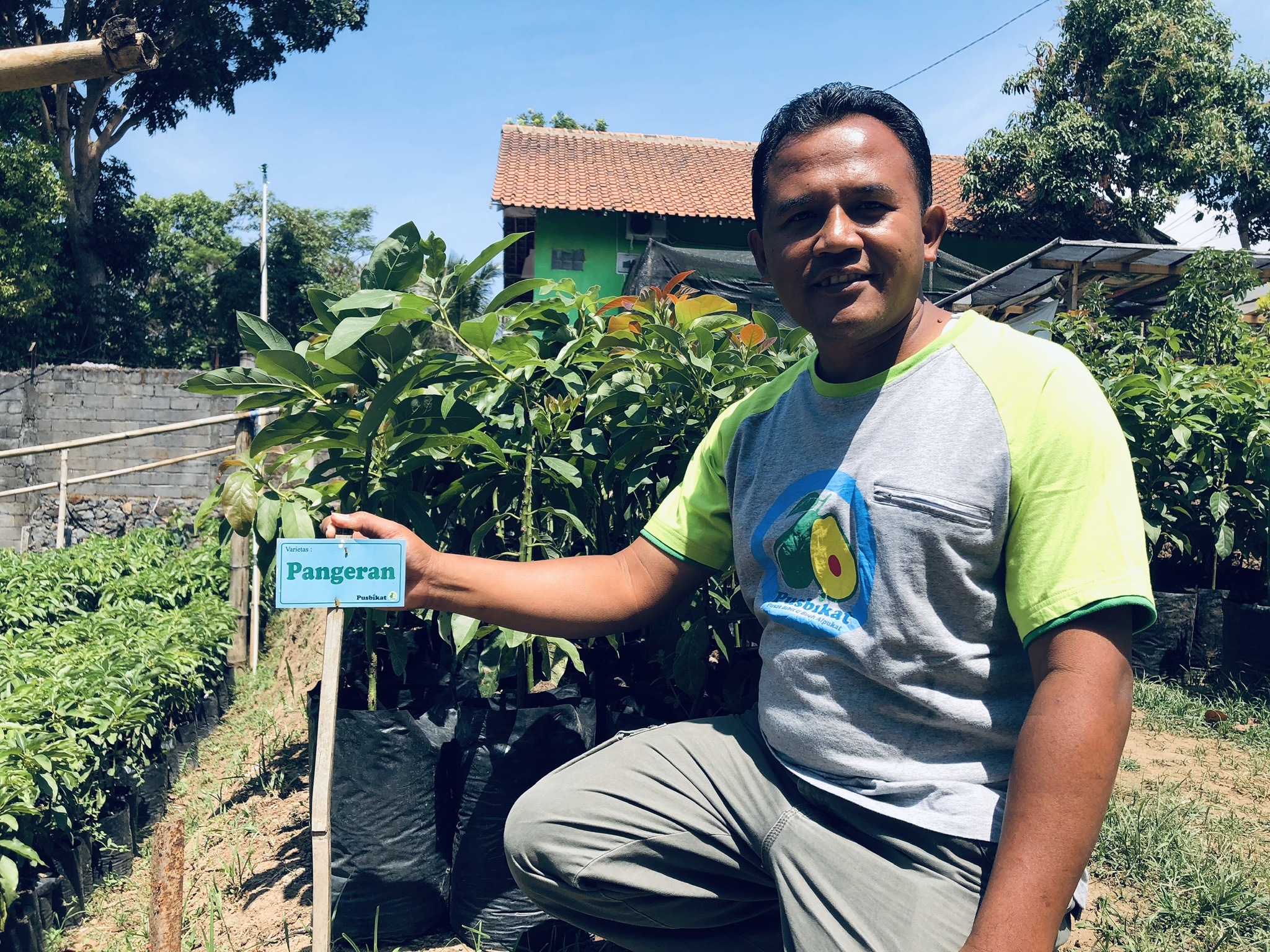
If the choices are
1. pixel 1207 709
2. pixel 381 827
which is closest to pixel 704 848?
pixel 381 827

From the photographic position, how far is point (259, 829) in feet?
8.08

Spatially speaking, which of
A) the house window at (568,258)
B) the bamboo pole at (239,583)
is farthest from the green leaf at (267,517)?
the house window at (568,258)

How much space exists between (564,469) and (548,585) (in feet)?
1.28

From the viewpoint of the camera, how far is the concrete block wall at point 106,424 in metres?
10.4

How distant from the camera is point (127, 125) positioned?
16469 millimetres

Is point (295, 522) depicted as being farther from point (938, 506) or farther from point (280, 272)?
point (280, 272)

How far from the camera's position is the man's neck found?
129 cm

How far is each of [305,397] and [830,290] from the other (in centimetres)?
106

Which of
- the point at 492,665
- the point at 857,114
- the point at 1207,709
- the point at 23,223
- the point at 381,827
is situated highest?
the point at 23,223

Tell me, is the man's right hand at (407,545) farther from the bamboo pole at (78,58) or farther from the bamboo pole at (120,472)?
the bamboo pole at (120,472)

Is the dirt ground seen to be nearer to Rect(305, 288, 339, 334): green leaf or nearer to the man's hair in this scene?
Rect(305, 288, 339, 334): green leaf

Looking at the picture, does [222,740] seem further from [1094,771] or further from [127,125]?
[127,125]

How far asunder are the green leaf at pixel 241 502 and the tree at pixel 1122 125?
539 inches

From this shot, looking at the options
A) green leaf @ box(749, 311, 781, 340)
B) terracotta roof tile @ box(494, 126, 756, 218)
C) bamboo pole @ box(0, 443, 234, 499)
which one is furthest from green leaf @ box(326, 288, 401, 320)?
terracotta roof tile @ box(494, 126, 756, 218)
